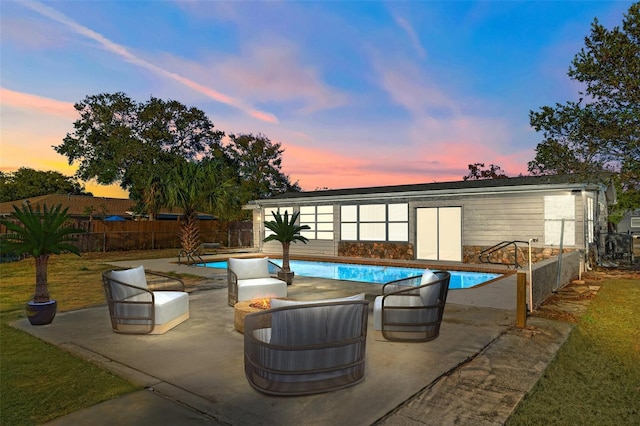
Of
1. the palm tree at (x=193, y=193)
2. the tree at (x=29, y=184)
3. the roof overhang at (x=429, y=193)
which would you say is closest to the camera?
the roof overhang at (x=429, y=193)

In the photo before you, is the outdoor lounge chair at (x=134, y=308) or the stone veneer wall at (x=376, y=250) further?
the stone veneer wall at (x=376, y=250)

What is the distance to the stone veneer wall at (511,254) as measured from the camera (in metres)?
13.7

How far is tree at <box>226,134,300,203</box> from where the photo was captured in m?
38.3

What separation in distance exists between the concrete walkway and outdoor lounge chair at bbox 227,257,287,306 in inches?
25.2

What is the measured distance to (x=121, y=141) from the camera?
29.4 meters

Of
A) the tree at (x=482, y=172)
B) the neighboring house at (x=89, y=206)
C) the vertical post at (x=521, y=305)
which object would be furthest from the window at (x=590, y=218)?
the tree at (x=482, y=172)

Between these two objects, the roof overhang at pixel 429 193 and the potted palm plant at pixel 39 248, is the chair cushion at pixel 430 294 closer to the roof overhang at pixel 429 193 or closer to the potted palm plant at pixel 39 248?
the potted palm plant at pixel 39 248

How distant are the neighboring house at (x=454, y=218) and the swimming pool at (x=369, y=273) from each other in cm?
182

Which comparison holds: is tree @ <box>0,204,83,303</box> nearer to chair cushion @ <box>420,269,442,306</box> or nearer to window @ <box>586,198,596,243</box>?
chair cushion @ <box>420,269,442,306</box>

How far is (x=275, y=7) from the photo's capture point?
11.6 m

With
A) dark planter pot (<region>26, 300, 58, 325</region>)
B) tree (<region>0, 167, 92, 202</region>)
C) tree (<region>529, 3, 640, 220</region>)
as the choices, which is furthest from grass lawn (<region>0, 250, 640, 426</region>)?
→ tree (<region>0, 167, 92, 202</region>)

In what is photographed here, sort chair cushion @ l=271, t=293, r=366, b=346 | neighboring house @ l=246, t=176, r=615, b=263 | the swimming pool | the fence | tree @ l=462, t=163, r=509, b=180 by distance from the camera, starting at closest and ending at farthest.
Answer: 1. chair cushion @ l=271, t=293, r=366, b=346
2. the swimming pool
3. neighboring house @ l=246, t=176, r=615, b=263
4. the fence
5. tree @ l=462, t=163, r=509, b=180

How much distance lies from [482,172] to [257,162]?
2549cm

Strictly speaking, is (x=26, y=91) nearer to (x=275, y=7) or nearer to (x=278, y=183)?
(x=275, y=7)
